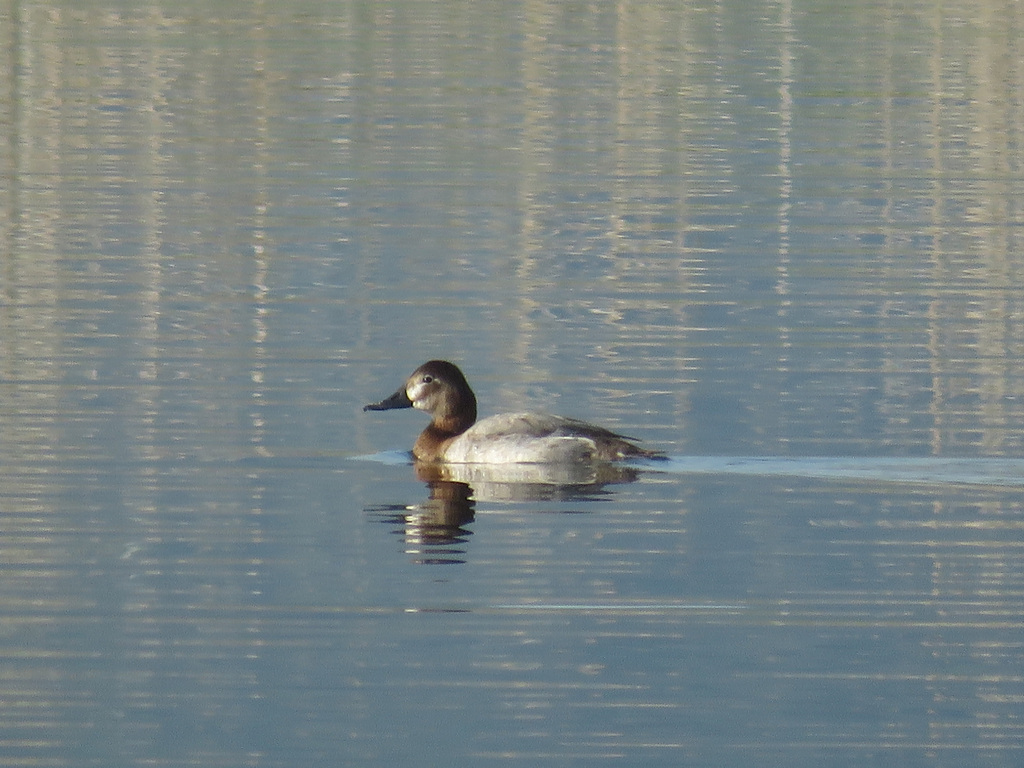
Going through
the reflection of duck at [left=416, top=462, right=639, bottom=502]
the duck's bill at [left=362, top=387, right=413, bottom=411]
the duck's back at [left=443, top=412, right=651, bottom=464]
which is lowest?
the reflection of duck at [left=416, top=462, right=639, bottom=502]

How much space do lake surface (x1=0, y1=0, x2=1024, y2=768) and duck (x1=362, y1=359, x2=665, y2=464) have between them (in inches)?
10.5

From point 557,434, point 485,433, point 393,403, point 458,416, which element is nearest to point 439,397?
point 458,416

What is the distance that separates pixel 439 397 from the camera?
1633 centimetres

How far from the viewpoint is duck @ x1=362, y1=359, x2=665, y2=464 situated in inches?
588

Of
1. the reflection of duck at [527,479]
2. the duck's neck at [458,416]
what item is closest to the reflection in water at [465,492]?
the reflection of duck at [527,479]

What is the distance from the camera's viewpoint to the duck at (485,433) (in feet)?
49.0

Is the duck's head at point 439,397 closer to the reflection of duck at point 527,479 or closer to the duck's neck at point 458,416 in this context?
the duck's neck at point 458,416

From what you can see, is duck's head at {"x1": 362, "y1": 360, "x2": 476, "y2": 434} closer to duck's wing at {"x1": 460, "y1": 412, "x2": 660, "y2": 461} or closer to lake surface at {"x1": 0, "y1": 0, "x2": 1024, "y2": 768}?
lake surface at {"x1": 0, "y1": 0, "x2": 1024, "y2": 768}

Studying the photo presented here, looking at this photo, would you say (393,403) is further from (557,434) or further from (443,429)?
(557,434)

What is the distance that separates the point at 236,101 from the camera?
40688 mm

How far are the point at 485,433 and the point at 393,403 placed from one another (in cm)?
97

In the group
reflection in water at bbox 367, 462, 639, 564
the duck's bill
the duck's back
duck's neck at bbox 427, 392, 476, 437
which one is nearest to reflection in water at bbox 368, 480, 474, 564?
reflection in water at bbox 367, 462, 639, 564

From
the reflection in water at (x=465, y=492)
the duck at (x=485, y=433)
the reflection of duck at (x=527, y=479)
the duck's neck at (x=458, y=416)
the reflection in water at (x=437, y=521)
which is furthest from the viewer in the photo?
the duck's neck at (x=458, y=416)

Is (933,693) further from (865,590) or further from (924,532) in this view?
(924,532)
